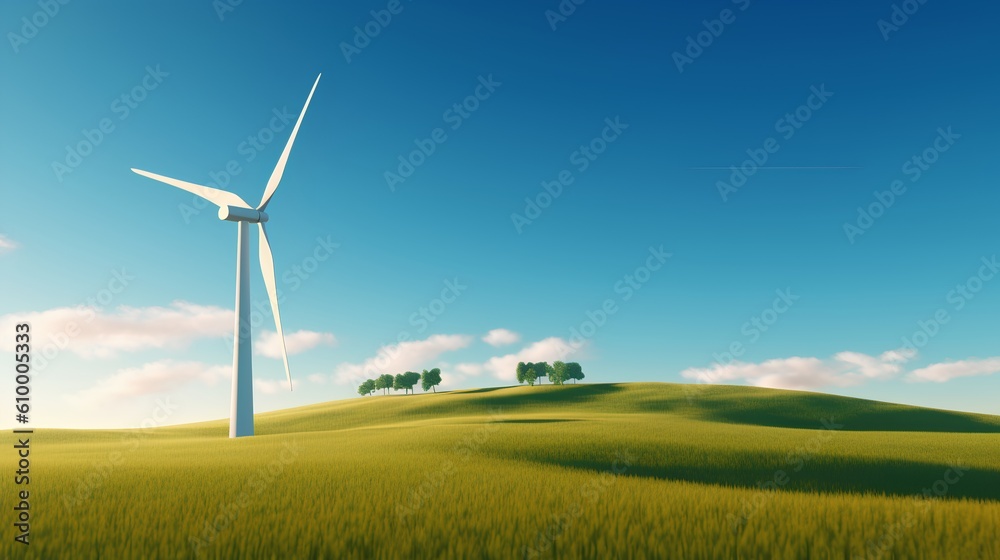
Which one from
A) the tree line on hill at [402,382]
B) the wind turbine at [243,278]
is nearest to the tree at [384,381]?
the tree line on hill at [402,382]

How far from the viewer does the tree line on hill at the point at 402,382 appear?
147 meters

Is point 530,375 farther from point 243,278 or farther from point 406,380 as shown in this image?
point 243,278

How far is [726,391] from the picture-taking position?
87688 millimetres

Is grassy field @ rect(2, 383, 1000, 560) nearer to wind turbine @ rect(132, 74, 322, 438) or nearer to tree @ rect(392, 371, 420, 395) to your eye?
wind turbine @ rect(132, 74, 322, 438)

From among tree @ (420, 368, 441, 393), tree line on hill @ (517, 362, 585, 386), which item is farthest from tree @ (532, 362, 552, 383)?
tree @ (420, 368, 441, 393)

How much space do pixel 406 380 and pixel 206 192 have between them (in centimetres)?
11196

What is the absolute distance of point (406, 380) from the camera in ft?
500

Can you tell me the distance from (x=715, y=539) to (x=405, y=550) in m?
5.14

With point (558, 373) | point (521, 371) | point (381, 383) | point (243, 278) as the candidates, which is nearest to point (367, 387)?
point (381, 383)

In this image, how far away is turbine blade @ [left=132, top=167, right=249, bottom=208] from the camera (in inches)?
1728

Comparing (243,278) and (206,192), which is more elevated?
(206,192)

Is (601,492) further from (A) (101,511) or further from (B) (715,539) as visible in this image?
(A) (101,511)

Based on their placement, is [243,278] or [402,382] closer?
[243,278]

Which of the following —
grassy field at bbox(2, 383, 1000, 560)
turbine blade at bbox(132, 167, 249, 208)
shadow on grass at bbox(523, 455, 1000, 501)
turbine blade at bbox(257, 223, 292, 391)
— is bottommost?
shadow on grass at bbox(523, 455, 1000, 501)
